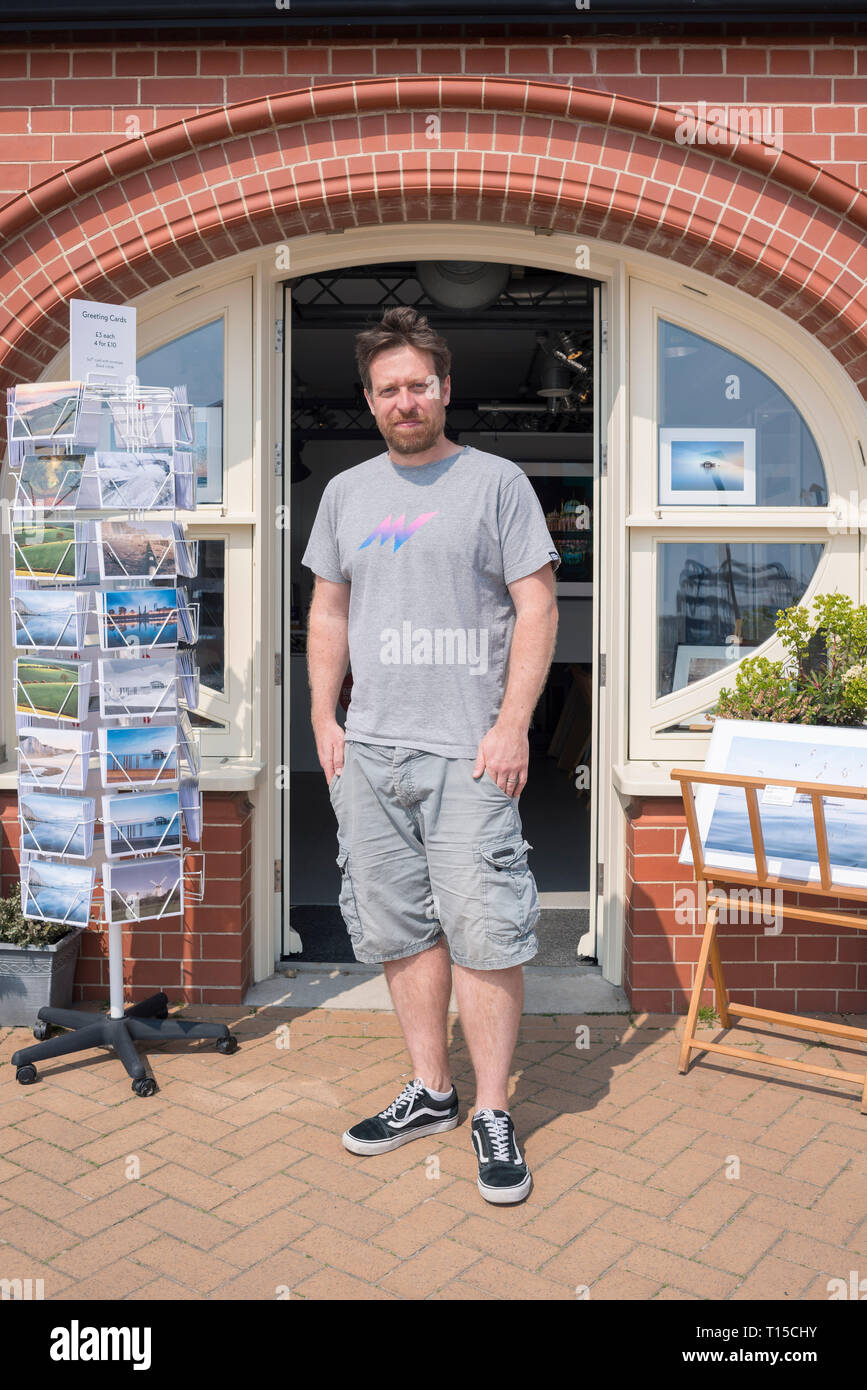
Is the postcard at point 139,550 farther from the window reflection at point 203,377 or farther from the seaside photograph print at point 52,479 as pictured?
the window reflection at point 203,377

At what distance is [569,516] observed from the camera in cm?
1080

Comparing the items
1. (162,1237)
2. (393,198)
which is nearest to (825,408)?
(393,198)

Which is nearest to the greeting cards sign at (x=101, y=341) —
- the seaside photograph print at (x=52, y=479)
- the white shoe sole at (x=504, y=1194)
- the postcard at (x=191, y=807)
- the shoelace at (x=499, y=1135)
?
the seaside photograph print at (x=52, y=479)

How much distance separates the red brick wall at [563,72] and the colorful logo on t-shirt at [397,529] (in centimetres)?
187

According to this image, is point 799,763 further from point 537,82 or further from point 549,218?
point 537,82

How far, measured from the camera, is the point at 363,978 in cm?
449

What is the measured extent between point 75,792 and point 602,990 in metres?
2.05

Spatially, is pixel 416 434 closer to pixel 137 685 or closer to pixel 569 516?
pixel 137 685

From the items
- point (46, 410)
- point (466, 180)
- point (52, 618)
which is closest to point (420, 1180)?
point (52, 618)

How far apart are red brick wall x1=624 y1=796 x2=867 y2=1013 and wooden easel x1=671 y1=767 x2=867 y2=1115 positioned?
12.1 inches

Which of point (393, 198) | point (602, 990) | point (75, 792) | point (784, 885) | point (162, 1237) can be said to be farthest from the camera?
point (602, 990)

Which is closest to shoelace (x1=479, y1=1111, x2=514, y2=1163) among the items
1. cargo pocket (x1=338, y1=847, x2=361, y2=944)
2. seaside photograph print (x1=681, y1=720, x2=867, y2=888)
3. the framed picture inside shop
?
cargo pocket (x1=338, y1=847, x2=361, y2=944)

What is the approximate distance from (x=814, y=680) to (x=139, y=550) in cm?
224

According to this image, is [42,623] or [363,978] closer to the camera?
[42,623]
